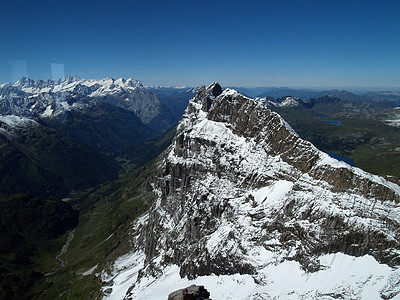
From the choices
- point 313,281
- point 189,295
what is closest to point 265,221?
point 313,281

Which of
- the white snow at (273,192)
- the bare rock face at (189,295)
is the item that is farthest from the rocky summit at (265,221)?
the bare rock face at (189,295)

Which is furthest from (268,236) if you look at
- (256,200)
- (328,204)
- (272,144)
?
(272,144)

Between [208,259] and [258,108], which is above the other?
[258,108]

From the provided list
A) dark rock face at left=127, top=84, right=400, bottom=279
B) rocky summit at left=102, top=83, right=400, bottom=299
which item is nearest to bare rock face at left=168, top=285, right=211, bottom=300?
rocky summit at left=102, top=83, right=400, bottom=299

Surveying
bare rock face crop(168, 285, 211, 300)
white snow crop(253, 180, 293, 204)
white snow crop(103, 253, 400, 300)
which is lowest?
white snow crop(103, 253, 400, 300)

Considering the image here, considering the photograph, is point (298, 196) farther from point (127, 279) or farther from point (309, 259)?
point (127, 279)

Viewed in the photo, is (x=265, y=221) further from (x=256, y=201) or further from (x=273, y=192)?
(x=273, y=192)

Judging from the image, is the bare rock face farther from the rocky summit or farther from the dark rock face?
the dark rock face

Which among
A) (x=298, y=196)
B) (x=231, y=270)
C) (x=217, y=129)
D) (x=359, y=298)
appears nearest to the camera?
(x=359, y=298)
